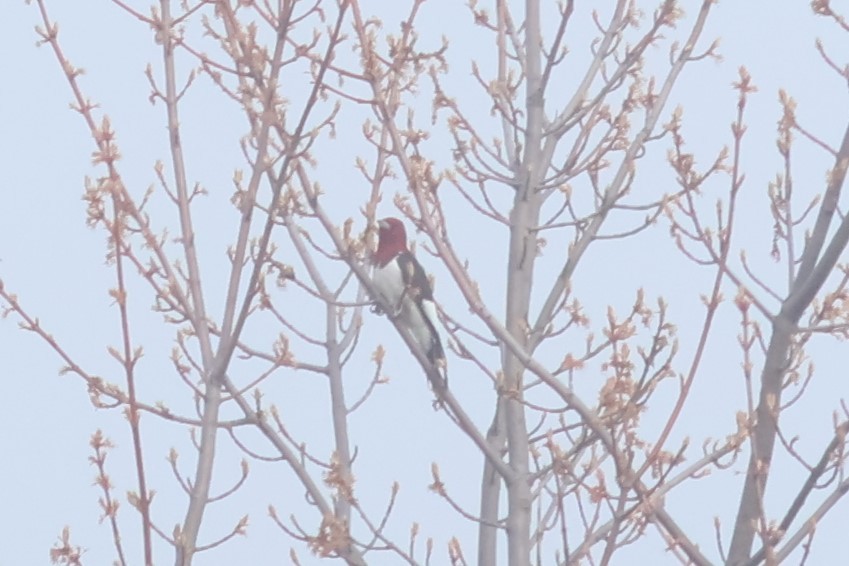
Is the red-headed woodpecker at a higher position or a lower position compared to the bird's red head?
lower

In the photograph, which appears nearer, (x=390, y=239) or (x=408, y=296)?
(x=408, y=296)

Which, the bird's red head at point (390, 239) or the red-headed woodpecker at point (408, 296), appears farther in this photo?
the bird's red head at point (390, 239)

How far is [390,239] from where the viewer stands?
5.75m

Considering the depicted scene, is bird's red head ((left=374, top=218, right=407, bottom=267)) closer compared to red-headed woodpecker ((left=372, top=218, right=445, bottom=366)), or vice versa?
Result: red-headed woodpecker ((left=372, top=218, right=445, bottom=366))

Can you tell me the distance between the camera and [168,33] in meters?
3.40

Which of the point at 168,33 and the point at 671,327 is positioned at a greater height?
the point at 168,33

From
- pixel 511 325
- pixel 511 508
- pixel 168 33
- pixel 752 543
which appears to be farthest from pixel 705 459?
pixel 168 33

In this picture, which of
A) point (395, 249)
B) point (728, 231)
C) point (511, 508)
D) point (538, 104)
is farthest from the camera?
point (395, 249)

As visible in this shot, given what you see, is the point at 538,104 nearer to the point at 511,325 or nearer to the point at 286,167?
the point at 511,325

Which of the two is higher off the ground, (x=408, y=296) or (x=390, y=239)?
(x=390, y=239)

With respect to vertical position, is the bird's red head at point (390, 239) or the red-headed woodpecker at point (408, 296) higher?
the bird's red head at point (390, 239)

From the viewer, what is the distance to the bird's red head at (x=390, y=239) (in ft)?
18.0

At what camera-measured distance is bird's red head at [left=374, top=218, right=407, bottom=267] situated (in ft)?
18.0

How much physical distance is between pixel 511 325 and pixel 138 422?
6.24 ft
